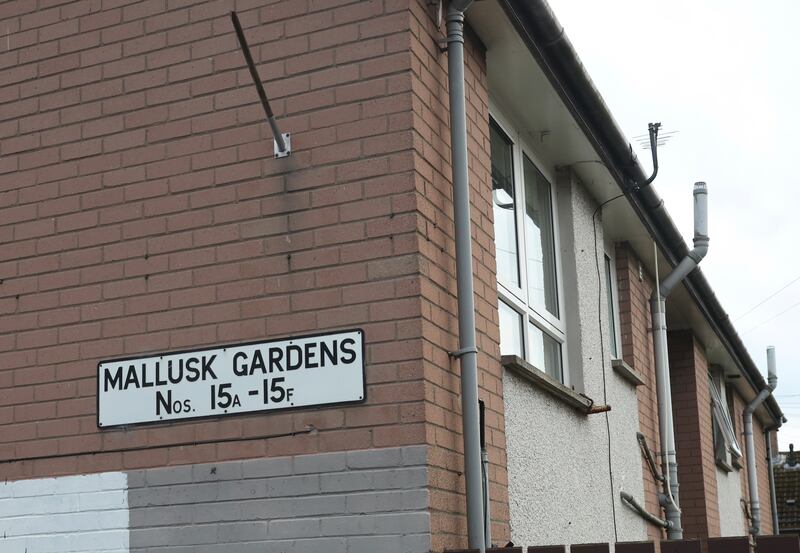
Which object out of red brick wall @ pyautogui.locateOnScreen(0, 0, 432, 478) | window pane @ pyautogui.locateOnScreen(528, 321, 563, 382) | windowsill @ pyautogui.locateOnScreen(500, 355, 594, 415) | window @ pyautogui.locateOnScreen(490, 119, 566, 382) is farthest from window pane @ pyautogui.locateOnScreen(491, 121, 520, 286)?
red brick wall @ pyautogui.locateOnScreen(0, 0, 432, 478)

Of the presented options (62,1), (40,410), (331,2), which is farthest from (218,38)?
(40,410)

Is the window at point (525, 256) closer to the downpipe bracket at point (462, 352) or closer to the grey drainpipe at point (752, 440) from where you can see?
the downpipe bracket at point (462, 352)

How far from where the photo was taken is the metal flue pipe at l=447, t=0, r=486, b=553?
5.13m

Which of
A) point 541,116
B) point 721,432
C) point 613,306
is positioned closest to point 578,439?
point 541,116

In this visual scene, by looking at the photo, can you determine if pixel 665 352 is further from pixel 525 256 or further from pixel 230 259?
pixel 230 259

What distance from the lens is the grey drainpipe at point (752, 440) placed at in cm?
1524

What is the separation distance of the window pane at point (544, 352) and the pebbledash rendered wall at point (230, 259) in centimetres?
136

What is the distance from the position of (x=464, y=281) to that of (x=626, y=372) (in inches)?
160

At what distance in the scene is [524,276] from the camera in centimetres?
723

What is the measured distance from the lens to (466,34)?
20.6 feet

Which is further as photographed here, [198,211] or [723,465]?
[723,465]

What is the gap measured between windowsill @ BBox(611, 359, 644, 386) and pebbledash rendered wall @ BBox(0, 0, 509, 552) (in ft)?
9.95

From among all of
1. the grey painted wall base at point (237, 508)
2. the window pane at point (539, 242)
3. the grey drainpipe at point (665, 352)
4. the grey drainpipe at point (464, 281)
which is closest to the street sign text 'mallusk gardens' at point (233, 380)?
the grey painted wall base at point (237, 508)

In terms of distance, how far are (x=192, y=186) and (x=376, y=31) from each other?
1.14 meters
